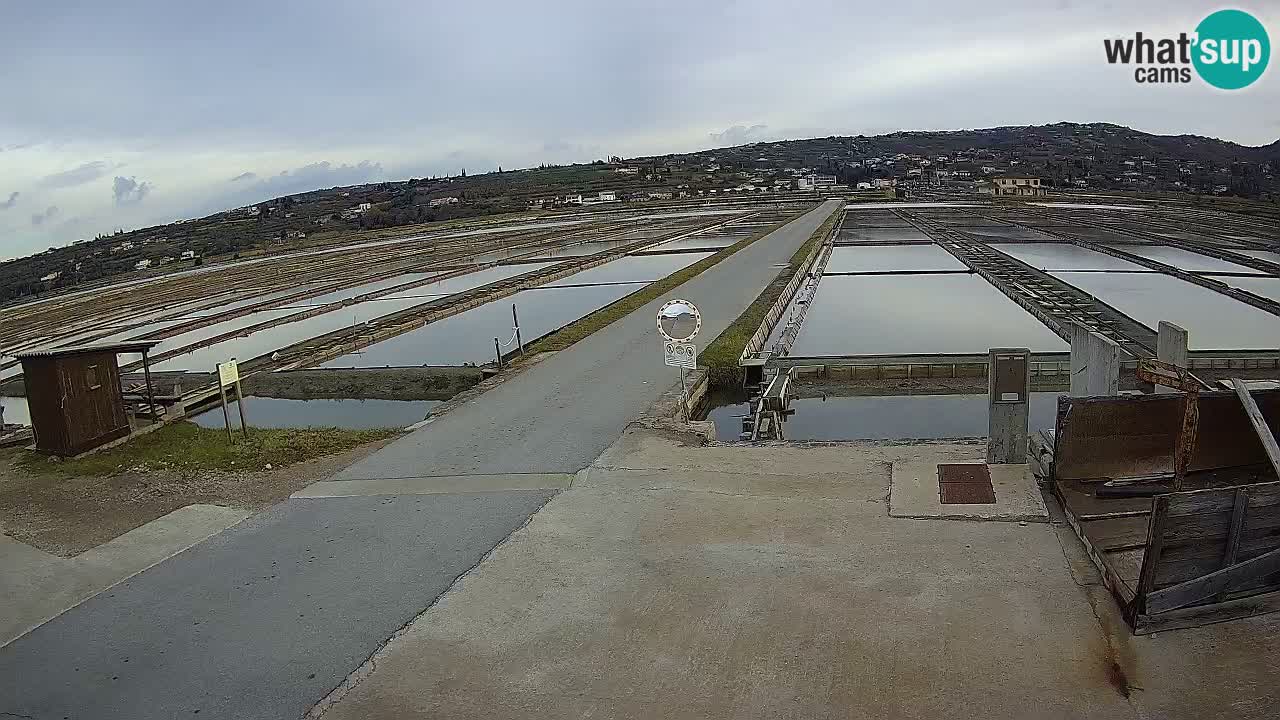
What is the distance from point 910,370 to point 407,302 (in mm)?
16050

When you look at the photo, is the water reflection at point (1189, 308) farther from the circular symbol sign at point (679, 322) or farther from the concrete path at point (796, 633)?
the concrete path at point (796, 633)

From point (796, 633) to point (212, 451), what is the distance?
869cm

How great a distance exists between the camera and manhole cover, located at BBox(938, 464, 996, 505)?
249 inches

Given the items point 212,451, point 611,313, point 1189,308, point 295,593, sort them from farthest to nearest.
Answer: point 1189,308 < point 611,313 < point 212,451 < point 295,593

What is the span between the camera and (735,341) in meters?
15.2

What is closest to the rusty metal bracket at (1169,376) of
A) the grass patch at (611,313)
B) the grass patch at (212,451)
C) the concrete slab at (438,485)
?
the concrete slab at (438,485)

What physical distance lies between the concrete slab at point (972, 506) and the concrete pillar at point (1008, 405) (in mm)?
121

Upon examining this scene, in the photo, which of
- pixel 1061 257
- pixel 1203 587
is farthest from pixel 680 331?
pixel 1061 257

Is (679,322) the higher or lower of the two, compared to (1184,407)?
higher

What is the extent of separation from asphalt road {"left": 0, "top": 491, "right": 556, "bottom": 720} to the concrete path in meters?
0.36

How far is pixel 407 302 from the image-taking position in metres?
25.0

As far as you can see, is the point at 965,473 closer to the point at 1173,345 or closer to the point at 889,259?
the point at 1173,345

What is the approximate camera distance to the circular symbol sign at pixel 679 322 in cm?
1103

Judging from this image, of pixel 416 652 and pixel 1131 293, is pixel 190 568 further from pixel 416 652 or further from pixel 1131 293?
pixel 1131 293
